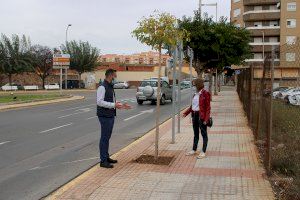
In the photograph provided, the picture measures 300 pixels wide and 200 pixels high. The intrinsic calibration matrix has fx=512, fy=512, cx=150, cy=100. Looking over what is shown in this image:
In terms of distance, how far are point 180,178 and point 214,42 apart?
870 inches

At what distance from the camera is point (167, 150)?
38.3ft

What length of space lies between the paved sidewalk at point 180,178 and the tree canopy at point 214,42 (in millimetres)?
17600

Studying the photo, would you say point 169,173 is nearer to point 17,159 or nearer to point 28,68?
point 17,159

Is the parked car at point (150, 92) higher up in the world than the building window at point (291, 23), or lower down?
lower down

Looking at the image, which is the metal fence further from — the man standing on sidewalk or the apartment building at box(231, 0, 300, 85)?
the apartment building at box(231, 0, 300, 85)

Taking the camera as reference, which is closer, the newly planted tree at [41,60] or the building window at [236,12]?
the newly planted tree at [41,60]

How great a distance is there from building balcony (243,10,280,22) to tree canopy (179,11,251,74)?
50.2 m

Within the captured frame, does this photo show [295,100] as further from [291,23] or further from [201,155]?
[291,23]

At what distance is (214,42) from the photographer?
97.9 feet

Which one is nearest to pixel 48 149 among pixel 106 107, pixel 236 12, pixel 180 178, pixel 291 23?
pixel 106 107

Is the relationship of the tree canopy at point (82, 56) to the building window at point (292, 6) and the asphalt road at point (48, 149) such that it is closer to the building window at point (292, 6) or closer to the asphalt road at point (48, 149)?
the building window at point (292, 6)

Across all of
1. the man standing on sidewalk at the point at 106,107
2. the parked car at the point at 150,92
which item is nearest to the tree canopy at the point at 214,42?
the parked car at the point at 150,92

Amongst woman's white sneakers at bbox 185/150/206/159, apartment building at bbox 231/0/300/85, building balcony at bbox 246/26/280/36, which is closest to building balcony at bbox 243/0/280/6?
apartment building at bbox 231/0/300/85

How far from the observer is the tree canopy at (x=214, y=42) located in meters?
29.4
